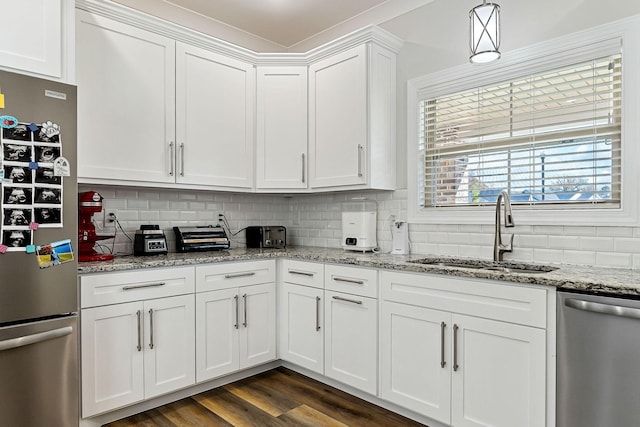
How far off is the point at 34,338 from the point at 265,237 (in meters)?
1.87

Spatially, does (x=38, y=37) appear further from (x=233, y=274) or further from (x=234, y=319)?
(x=234, y=319)

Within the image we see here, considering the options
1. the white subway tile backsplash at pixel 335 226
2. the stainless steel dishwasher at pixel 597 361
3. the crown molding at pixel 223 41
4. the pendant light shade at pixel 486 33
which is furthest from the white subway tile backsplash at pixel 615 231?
the crown molding at pixel 223 41

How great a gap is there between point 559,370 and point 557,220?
2.95ft

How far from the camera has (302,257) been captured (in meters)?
2.93

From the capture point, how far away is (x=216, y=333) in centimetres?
276

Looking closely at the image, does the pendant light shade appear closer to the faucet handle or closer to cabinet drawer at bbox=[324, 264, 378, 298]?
the faucet handle

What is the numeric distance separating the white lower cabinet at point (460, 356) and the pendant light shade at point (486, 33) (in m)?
1.05

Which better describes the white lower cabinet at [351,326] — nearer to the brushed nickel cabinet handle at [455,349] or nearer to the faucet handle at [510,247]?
the brushed nickel cabinet handle at [455,349]

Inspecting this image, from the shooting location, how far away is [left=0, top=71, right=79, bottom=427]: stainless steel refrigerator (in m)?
1.76

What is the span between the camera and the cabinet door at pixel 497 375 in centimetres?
186

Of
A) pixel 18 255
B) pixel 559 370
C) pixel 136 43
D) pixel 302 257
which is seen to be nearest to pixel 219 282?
pixel 302 257

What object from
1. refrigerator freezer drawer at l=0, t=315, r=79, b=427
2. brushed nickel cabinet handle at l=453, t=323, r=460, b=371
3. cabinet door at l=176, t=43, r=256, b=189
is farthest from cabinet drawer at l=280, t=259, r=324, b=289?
refrigerator freezer drawer at l=0, t=315, r=79, b=427

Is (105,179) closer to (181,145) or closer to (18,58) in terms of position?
(181,145)

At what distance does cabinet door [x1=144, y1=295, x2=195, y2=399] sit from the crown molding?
1755 mm
